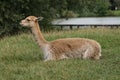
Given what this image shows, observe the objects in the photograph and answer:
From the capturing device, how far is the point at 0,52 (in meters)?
10.1

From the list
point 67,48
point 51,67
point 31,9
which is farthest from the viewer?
point 31,9

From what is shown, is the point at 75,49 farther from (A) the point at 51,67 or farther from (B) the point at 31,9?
(B) the point at 31,9

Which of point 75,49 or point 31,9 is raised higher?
point 75,49

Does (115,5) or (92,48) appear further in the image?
(115,5)

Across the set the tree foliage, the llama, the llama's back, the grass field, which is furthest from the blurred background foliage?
the llama's back

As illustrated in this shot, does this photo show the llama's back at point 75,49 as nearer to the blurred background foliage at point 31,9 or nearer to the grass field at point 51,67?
the grass field at point 51,67

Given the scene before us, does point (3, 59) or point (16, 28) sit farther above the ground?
point (3, 59)

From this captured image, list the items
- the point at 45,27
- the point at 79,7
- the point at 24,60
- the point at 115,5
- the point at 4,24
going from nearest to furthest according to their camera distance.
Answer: the point at 24,60, the point at 4,24, the point at 45,27, the point at 79,7, the point at 115,5

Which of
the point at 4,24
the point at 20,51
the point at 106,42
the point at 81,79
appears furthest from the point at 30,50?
the point at 4,24

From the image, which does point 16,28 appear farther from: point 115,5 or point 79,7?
point 115,5

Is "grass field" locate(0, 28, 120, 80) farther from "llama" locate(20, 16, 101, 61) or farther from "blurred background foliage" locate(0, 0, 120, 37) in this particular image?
"blurred background foliage" locate(0, 0, 120, 37)

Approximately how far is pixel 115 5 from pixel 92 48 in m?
69.4

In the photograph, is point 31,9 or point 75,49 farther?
point 31,9

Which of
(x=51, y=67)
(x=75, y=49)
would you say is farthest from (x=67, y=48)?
(x=51, y=67)
